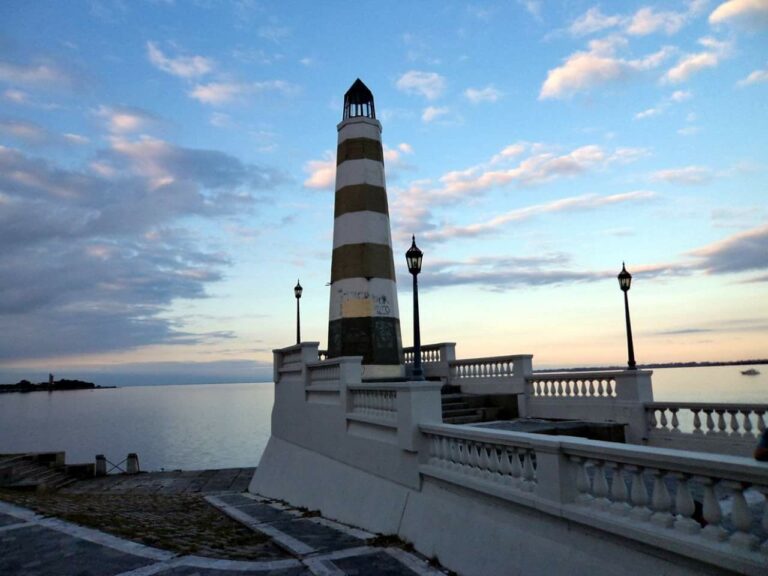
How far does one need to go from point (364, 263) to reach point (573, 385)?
24.6ft

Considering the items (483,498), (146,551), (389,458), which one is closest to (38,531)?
(146,551)

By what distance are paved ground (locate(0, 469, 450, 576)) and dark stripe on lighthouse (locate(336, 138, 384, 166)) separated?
11509mm

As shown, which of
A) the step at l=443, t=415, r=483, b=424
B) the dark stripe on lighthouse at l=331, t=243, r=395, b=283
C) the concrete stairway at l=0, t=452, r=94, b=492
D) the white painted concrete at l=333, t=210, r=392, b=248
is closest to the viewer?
the step at l=443, t=415, r=483, b=424

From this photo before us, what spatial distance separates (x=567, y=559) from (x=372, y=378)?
11228mm

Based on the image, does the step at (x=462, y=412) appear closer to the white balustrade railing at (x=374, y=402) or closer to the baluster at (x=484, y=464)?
the white balustrade railing at (x=374, y=402)

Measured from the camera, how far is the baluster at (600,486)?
579 cm

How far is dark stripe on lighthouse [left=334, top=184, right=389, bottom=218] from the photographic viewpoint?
58.4 ft

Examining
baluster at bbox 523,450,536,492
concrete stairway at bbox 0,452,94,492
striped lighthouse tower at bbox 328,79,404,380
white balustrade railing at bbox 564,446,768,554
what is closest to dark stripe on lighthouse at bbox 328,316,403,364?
striped lighthouse tower at bbox 328,79,404,380

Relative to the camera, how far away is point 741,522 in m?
4.39

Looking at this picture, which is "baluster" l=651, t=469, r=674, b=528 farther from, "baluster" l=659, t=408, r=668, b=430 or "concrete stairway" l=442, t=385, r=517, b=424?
"concrete stairway" l=442, t=385, r=517, b=424

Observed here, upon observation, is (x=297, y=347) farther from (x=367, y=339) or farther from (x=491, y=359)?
(x=491, y=359)

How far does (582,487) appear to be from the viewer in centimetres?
610

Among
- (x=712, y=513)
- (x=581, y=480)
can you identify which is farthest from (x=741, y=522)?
(x=581, y=480)

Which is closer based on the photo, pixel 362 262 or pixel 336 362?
pixel 336 362
